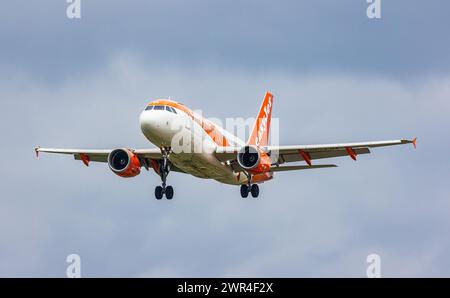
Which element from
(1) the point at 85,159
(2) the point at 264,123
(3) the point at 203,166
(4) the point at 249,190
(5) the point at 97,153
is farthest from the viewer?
(2) the point at 264,123

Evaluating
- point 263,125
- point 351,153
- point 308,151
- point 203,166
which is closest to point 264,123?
point 263,125

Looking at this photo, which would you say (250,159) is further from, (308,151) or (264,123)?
(264,123)

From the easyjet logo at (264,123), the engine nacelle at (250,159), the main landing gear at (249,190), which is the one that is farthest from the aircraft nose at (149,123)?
the easyjet logo at (264,123)

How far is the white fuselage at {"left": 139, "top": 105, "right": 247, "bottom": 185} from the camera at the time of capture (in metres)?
58.4

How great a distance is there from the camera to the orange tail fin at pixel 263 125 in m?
72.4

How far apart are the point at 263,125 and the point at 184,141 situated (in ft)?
51.3

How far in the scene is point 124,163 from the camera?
64438 mm

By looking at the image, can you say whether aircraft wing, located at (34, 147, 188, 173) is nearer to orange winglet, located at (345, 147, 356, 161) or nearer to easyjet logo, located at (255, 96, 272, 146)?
easyjet logo, located at (255, 96, 272, 146)

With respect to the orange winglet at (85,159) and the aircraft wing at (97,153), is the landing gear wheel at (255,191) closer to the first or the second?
the aircraft wing at (97,153)

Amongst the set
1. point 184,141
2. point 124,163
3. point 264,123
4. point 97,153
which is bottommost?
point 184,141

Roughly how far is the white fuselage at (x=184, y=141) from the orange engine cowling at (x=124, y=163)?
299cm

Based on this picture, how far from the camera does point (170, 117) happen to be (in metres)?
59.0
